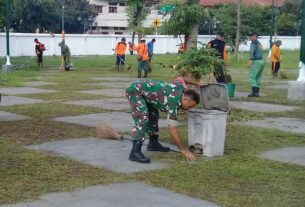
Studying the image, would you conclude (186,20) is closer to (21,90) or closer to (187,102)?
(187,102)

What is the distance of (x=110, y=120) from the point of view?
11961mm

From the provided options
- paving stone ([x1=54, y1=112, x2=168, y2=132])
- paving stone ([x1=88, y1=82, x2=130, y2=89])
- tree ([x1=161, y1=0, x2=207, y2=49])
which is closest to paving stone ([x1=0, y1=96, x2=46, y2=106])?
paving stone ([x1=54, y1=112, x2=168, y2=132])

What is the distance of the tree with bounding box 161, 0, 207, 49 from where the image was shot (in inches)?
523

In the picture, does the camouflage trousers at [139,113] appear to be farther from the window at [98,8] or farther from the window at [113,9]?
the window at [113,9]

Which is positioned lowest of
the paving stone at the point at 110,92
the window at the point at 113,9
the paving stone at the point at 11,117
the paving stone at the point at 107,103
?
the paving stone at the point at 110,92

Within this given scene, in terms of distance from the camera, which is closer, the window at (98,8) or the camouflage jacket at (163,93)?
the camouflage jacket at (163,93)

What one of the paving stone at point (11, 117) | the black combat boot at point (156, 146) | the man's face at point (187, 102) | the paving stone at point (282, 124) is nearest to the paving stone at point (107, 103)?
Answer: the paving stone at point (11, 117)

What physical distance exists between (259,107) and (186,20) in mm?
2875

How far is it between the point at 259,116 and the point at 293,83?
4.05 metres

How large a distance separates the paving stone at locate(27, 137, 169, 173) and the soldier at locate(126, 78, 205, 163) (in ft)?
0.75

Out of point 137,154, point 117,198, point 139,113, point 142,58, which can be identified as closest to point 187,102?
point 139,113

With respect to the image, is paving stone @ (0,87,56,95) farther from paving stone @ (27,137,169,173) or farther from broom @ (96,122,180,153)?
paving stone @ (27,137,169,173)

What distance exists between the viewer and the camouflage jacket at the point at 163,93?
7707 mm

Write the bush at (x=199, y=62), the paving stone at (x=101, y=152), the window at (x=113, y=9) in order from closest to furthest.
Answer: the paving stone at (x=101, y=152) < the bush at (x=199, y=62) < the window at (x=113, y=9)
